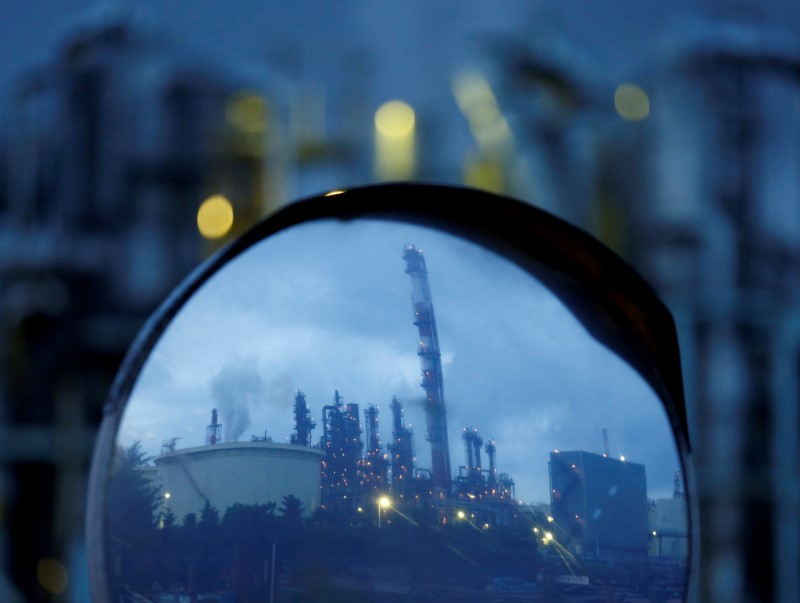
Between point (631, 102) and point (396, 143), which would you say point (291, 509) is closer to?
point (396, 143)

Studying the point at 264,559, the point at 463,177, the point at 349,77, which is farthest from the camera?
the point at 349,77

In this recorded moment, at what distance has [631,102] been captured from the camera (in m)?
3.00

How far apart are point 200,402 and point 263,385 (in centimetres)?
3

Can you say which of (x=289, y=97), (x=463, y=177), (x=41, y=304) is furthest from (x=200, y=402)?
(x=41, y=304)

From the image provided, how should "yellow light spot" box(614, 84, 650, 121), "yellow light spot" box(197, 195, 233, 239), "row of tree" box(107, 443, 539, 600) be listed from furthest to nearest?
1. "yellow light spot" box(614, 84, 650, 121)
2. "yellow light spot" box(197, 195, 233, 239)
3. "row of tree" box(107, 443, 539, 600)

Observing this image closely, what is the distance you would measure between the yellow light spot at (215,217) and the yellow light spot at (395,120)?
1.84 ft

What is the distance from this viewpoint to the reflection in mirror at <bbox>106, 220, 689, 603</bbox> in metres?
0.32

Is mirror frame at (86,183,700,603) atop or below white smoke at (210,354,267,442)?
atop

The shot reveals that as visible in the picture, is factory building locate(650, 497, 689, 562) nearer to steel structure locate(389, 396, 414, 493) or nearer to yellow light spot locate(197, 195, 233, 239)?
steel structure locate(389, 396, 414, 493)

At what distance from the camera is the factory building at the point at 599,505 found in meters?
0.33

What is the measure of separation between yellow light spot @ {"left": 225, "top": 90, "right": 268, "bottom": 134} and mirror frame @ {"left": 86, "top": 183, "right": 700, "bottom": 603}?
2773mm

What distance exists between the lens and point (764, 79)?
2.98m

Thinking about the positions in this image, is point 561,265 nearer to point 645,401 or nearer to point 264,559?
point 645,401

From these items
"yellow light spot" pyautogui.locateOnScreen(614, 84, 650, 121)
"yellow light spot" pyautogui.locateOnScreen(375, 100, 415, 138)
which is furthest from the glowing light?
"yellow light spot" pyautogui.locateOnScreen(614, 84, 650, 121)
